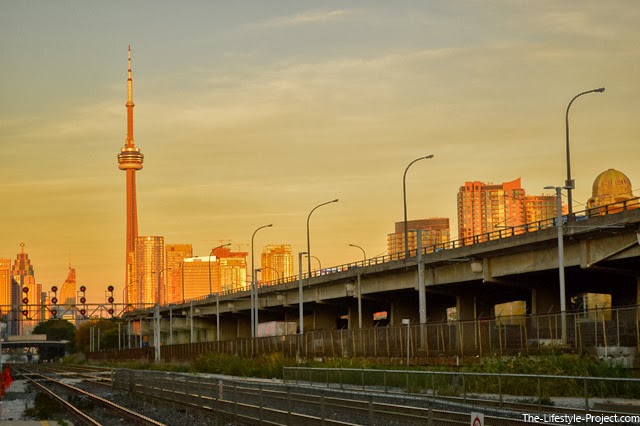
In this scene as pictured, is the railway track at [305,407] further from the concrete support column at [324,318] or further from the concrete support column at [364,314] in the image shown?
the concrete support column at [324,318]

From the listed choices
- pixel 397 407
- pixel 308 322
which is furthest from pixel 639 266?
pixel 308 322

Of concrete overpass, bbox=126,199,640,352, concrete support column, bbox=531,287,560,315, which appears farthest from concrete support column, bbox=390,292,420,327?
concrete support column, bbox=531,287,560,315

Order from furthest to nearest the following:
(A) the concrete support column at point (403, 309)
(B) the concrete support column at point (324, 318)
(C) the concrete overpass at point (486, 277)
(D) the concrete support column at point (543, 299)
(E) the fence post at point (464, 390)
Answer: (B) the concrete support column at point (324, 318)
(A) the concrete support column at point (403, 309)
(D) the concrete support column at point (543, 299)
(C) the concrete overpass at point (486, 277)
(E) the fence post at point (464, 390)

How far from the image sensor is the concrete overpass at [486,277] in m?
65.5

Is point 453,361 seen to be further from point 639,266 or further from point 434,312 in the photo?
point 434,312

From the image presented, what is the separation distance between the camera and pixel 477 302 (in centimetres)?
9850

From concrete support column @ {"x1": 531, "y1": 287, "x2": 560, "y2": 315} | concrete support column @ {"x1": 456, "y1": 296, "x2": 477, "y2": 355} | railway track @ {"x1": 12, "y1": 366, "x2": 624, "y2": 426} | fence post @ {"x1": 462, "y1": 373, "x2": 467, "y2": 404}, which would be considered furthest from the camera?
concrete support column @ {"x1": 531, "y1": 287, "x2": 560, "y2": 315}

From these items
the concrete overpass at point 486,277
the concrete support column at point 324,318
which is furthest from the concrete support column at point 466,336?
the concrete support column at point 324,318

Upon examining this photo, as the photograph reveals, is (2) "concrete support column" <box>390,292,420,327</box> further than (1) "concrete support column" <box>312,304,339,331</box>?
No

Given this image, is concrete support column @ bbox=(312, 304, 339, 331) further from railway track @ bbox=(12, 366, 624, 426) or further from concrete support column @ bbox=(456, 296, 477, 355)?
railway track @ bbox=(12, 366, 624, 426)

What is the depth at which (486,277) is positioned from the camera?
265 ft

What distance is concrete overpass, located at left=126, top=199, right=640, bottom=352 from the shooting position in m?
65.5

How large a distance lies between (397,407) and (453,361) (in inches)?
1344

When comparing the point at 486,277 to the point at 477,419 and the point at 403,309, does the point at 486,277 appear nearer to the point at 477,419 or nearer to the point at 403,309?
the point at 403,309
